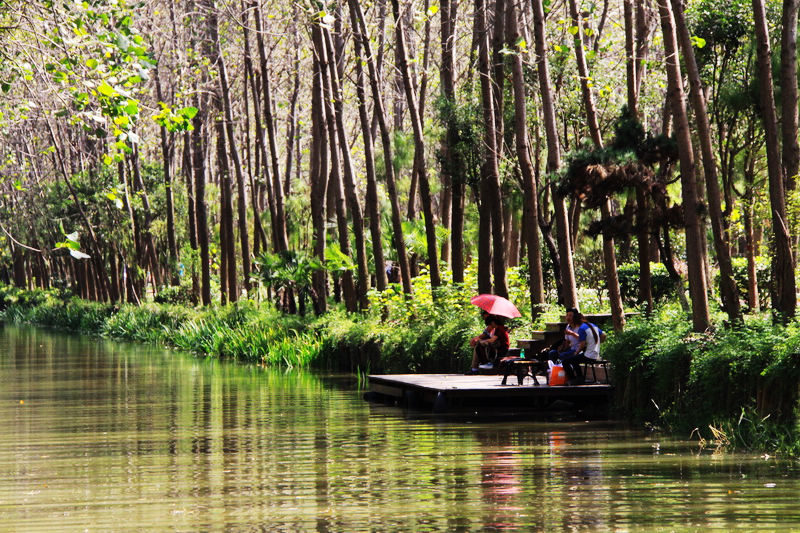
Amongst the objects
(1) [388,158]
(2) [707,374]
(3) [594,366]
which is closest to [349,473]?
(2) [707,374]

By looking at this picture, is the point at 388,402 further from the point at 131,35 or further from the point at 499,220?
the point at 131,35

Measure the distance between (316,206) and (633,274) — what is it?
36.0 feet

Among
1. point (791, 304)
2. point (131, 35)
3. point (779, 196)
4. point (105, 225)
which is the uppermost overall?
point (105, 225)

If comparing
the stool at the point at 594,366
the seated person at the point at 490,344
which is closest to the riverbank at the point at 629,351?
the stool at the point at 594,366

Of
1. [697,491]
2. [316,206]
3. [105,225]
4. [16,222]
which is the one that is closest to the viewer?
[697,491]

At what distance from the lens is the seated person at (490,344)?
74.6ft

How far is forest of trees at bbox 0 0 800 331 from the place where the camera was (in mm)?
16219

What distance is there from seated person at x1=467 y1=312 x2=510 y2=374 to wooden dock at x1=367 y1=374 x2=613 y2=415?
1.70 ft

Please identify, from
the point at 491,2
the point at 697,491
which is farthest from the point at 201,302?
the point at 697,491

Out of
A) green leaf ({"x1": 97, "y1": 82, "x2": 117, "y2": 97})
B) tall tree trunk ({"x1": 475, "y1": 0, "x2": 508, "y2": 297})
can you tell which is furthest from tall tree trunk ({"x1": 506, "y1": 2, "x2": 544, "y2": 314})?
green leaf ({"x1": 97, "y1": 82, "x2": 117, "y2": 97})

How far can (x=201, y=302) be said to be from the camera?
51125 millimetres

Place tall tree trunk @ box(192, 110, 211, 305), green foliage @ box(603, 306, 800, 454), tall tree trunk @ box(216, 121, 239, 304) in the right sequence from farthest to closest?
1. tall tree trunk @ box(192, 110, 211, 305)
2. tall tree trunk @ box(216, 121, 239, 304)
3. green foliage @ box(603, 306, 800, 454)

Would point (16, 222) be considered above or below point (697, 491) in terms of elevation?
above

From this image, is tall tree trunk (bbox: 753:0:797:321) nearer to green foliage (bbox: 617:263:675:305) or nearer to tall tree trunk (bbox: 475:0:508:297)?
tall tree trunk (bbox: 475:0:508:297)
